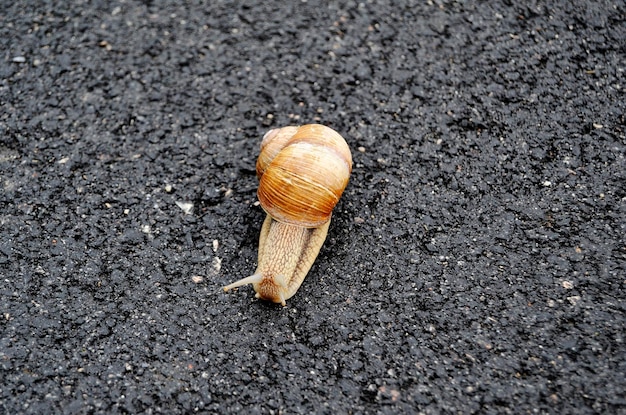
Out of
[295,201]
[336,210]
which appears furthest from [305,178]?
[336,210]

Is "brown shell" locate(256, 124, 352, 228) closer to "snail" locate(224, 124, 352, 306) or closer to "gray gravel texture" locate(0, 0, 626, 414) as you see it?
"snail" locate(224, 124, 352, 306)

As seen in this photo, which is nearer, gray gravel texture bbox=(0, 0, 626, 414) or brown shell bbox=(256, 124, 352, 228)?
gray gravel texture bbox=(0, 0, 626, 414)

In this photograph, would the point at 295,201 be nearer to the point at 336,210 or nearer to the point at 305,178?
the point at 305,178

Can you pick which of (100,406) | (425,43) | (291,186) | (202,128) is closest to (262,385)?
(100,406)

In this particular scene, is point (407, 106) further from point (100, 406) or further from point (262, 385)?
point (100, 406)

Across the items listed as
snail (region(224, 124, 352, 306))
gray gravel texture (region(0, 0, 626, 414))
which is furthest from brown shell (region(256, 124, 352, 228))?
gray gravel texture (region(0, 0, 626, 414))
